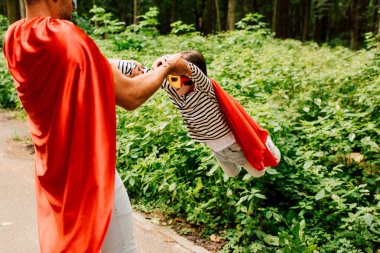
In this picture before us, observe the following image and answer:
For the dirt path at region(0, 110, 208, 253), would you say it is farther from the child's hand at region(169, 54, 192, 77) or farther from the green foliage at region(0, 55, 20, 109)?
the green foliage at region(0, 55, 20, 109)

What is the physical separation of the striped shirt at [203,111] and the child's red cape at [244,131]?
65mm

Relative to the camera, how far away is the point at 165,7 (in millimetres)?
34062

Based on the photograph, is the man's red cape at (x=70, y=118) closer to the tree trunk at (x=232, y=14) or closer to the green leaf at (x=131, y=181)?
the green leaf at (x=131, y=181)

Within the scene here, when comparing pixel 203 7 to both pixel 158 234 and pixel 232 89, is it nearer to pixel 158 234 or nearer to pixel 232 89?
pixel 232 89

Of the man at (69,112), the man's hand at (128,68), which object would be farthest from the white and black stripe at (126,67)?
the man at (69,112)

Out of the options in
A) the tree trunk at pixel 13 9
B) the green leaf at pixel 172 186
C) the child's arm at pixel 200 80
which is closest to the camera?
the child's arm at pixel 200 80

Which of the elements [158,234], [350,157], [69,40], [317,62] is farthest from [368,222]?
[317,62]

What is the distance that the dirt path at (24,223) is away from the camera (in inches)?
157

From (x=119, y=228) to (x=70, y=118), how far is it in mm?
638

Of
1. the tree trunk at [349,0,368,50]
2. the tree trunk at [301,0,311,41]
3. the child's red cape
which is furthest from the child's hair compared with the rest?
the tree trunk at [301,0,311,41]

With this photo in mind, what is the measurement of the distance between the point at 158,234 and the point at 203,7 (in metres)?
32.4

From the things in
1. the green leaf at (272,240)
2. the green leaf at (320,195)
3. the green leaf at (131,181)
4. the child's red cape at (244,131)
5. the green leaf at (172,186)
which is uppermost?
the child's red cape at (244,131)

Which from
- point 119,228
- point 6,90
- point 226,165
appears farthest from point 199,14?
point 119,228

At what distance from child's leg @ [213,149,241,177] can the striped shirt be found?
0.20 metres
